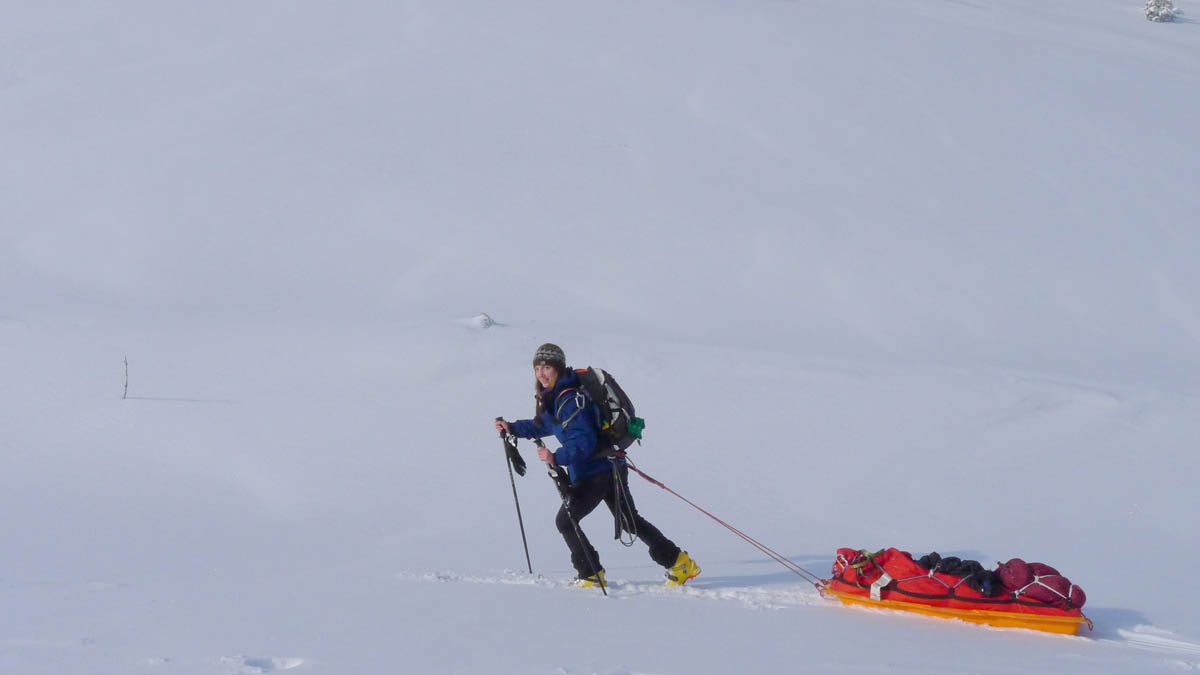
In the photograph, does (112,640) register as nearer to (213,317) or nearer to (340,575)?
(340,575)

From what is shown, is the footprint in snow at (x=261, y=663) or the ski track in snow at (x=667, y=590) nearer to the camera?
Result: the footprint in snow at (x=261, y=663)

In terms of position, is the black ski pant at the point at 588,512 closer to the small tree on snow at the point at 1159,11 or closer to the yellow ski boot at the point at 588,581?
the yellow ski boot at the point at 588,581

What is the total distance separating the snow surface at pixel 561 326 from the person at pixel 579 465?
0.22 meters

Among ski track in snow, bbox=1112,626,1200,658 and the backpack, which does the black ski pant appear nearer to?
the backpack

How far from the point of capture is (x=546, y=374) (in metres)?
5.57

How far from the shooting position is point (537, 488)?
24.1 ft

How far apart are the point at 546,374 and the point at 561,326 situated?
4.49m

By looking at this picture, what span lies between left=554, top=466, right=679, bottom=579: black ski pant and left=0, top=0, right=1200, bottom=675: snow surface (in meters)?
0.22

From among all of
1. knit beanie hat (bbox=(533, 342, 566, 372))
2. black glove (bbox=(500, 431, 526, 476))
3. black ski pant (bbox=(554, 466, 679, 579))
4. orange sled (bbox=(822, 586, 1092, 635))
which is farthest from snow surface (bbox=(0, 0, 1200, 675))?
knit beanie hat (bbox=(533, 342, 566, 372))

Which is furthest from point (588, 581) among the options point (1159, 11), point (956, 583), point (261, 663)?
point (1159, 11)

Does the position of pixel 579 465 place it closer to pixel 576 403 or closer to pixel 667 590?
pixel 576 403

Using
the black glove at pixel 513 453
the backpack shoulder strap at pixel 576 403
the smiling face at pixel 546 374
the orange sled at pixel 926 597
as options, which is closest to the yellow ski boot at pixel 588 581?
the black glove at pixel 513 453

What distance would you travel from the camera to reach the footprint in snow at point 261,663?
3875 millimetres

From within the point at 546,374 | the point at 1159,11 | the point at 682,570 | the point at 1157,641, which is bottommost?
the point at 1157,641
